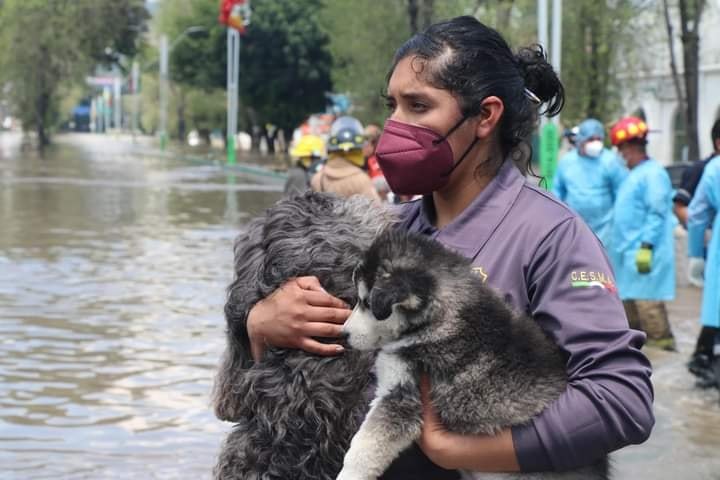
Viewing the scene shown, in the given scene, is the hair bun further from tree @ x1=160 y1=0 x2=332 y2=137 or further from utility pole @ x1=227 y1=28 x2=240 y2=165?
tree @ x1=160 y1=0 x2=332 y2=137

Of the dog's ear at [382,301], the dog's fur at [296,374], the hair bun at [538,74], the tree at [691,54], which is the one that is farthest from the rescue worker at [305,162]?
the tree at [691,54]

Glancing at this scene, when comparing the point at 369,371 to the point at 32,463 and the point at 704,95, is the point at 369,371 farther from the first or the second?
the point at 704,95

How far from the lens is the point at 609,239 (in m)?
10.4

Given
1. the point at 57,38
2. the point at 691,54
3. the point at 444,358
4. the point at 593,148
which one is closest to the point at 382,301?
the point at 444,358

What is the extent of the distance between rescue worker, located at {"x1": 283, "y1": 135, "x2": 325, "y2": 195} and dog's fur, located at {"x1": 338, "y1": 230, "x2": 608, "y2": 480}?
28.0 ft

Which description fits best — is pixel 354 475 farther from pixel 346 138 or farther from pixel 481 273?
pixel 346 138

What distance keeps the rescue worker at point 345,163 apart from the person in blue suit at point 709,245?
2071 mm

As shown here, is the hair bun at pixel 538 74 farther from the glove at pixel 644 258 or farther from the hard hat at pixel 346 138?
the glove at pixel 644 258

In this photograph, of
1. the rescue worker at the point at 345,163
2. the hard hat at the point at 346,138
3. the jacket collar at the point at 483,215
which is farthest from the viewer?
the hard hat at the point at 346,138

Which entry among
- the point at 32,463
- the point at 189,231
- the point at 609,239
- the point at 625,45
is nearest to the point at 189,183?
the point at 625,45

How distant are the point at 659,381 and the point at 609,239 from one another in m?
1.91

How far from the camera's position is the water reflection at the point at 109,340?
21.9 feet

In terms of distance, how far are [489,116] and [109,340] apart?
768 centimetres

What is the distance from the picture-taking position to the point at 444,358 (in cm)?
207
